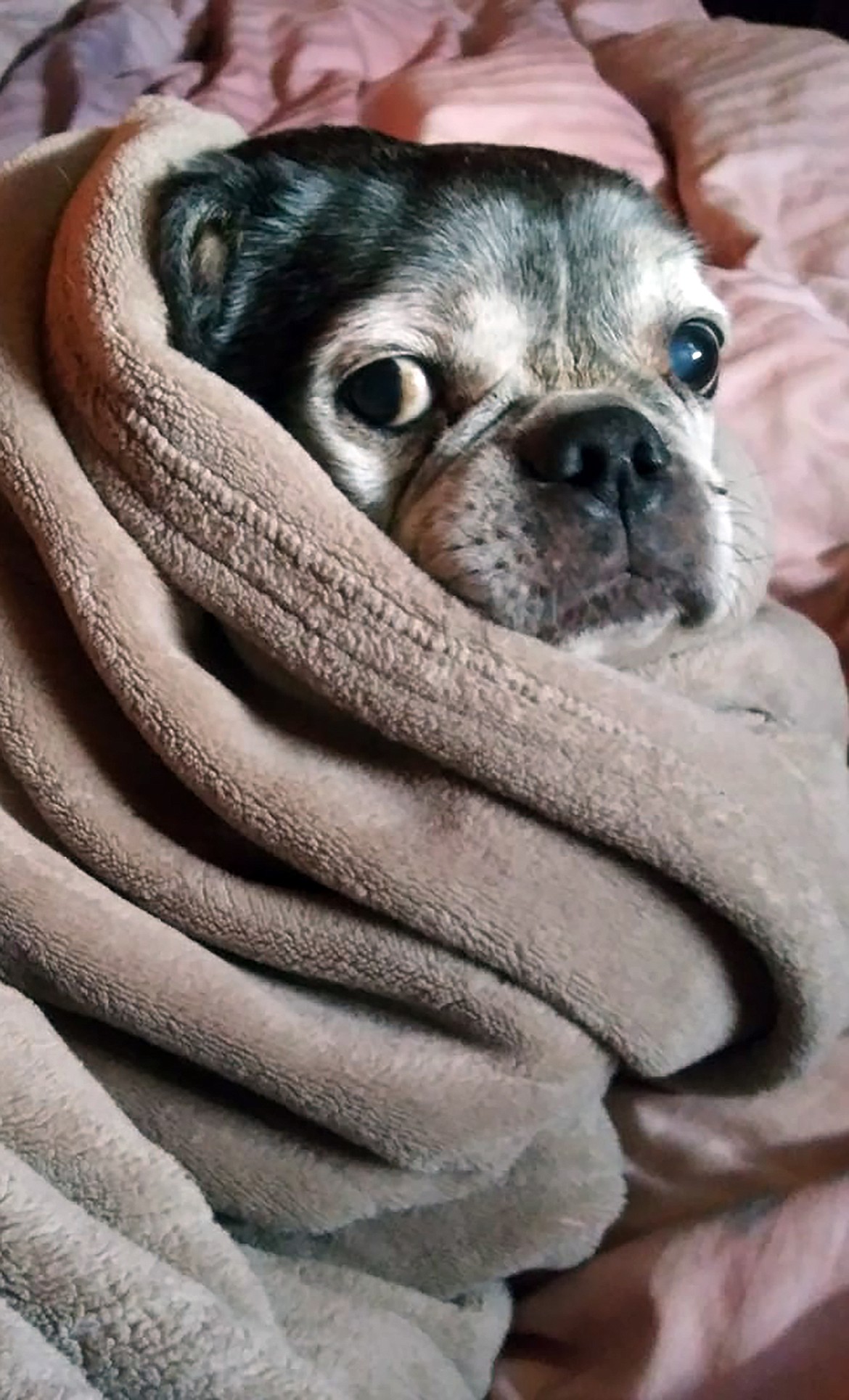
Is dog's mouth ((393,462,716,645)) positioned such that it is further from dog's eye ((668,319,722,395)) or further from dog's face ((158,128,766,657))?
dog's eye ((668,319,722,395))

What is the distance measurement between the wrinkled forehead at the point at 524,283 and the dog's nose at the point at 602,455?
0.35 feet

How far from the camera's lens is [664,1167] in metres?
0.79

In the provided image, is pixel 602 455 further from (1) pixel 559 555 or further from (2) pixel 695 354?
(2) pixel 695 354

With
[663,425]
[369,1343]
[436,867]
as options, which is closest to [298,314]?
[663,425]

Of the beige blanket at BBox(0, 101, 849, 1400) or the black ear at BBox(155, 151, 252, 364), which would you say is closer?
the beige blanket at BBox(0, 101, 849, 1400)

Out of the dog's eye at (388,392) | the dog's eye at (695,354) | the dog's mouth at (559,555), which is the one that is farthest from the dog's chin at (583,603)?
the dog's eye at (695,354)

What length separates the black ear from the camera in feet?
2.62

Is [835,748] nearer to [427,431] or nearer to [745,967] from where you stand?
[745,967]

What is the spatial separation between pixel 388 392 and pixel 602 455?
163 millimetres

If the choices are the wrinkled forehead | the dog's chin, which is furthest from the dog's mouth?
the wrinkled forehead

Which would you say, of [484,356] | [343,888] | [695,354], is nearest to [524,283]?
[484,356]

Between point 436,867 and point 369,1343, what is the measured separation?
24 cm

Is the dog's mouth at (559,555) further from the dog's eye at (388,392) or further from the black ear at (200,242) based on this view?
the black ear at (200,242)

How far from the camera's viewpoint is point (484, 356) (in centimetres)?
86
